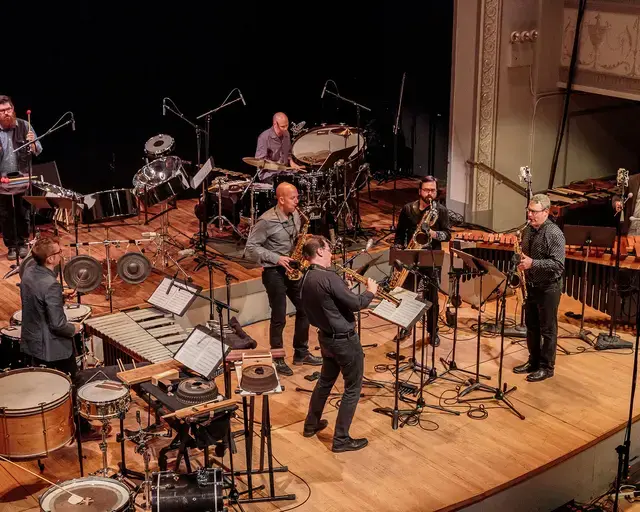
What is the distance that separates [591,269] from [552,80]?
3262 millimetres

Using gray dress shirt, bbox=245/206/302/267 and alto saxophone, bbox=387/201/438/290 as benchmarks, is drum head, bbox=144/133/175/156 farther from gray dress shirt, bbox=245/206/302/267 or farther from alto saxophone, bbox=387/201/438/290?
alto saxophone, bbox=387/201/438/290

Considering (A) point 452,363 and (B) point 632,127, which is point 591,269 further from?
(B) point 632,127

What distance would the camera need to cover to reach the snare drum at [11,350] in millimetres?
7227

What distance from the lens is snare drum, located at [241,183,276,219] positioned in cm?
1070

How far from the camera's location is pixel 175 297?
24.0 feet

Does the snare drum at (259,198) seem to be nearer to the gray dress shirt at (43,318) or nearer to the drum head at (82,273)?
the drum head at (82,273)

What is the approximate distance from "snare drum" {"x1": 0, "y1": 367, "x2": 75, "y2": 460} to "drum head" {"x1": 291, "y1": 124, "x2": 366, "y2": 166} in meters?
4.87

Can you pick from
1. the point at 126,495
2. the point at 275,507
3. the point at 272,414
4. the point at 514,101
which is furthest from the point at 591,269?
the point at 126,495

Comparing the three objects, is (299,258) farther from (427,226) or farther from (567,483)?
(567,483)

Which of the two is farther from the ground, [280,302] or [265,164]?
[265,164]

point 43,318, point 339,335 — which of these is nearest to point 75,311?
point 43,318

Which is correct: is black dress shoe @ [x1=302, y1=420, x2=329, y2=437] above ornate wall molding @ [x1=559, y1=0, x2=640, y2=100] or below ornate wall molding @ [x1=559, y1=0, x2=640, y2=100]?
below

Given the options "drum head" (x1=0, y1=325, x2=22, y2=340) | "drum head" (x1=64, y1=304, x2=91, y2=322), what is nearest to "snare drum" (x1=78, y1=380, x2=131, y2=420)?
"drum head" (x1=0, y1=325, x2=22, y2=340)

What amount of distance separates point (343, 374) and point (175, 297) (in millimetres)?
1493
